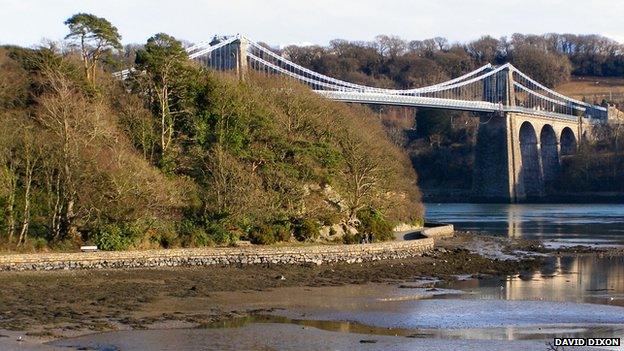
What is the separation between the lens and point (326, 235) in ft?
118

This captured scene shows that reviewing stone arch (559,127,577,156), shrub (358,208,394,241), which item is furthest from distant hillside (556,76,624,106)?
shrub (358,208,394,241)

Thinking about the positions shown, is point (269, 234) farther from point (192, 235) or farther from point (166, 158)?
point (166, 158)

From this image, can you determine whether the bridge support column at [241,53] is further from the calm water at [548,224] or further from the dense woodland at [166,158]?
the calm water at [548,224]

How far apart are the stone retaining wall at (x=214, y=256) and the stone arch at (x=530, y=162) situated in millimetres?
59953

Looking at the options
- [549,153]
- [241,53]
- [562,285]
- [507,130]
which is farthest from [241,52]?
[549,153]

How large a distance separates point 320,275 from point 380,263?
3.77 metres

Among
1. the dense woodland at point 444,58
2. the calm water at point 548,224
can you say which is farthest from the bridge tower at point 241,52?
the dense woodland at point 444,58

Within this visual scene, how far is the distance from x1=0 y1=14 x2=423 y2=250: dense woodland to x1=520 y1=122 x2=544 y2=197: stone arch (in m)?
51.7

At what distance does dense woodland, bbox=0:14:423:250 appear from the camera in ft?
100

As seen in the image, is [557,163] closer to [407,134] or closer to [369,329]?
[407,134]

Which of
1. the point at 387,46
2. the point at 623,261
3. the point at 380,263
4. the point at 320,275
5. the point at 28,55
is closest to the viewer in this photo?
the point at 320,275

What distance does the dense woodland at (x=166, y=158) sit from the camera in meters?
30.5

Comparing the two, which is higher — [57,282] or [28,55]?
[28,55]

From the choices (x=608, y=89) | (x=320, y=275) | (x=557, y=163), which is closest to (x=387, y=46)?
(x=608, y=89)
